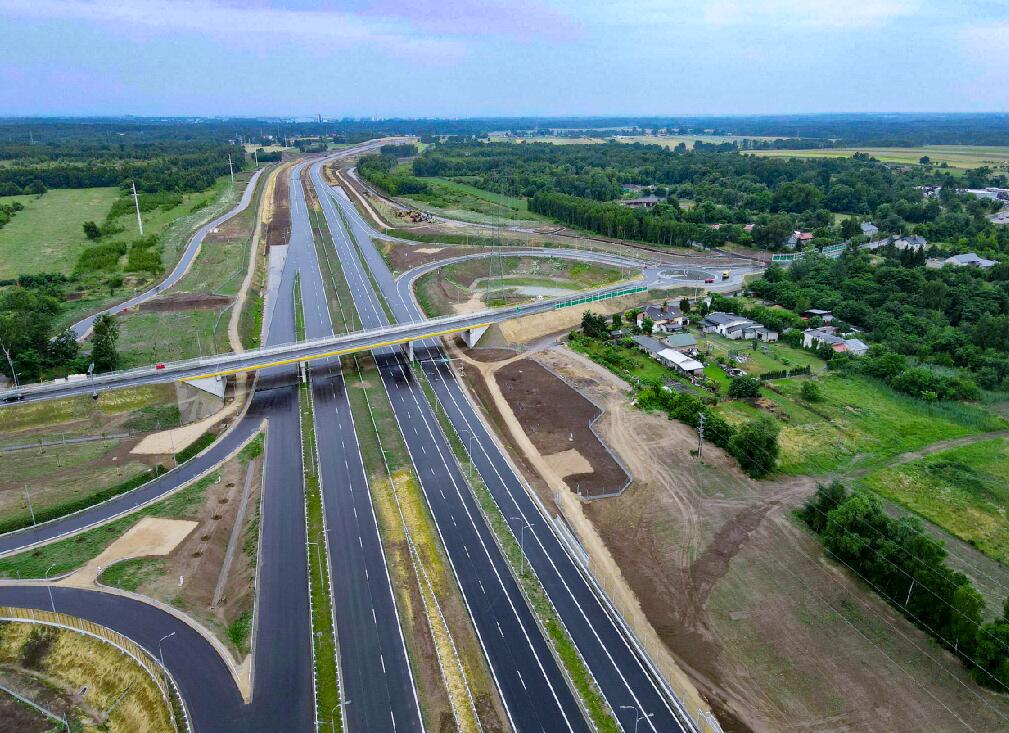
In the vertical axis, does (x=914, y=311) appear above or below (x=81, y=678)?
above

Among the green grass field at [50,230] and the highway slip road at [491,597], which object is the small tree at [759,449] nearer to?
the highway slip road at [491,597]

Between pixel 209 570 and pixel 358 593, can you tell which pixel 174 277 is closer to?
pixel 209 570

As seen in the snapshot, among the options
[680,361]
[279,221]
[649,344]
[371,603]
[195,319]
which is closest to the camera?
[371,603]

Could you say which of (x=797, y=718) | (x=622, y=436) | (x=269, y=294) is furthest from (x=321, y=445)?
(x=269, y=294)

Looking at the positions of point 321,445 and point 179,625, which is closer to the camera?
point 179,625

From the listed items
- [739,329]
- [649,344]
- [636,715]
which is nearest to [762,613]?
[636,715]

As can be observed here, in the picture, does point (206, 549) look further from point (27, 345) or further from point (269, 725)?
point (27, 345)
